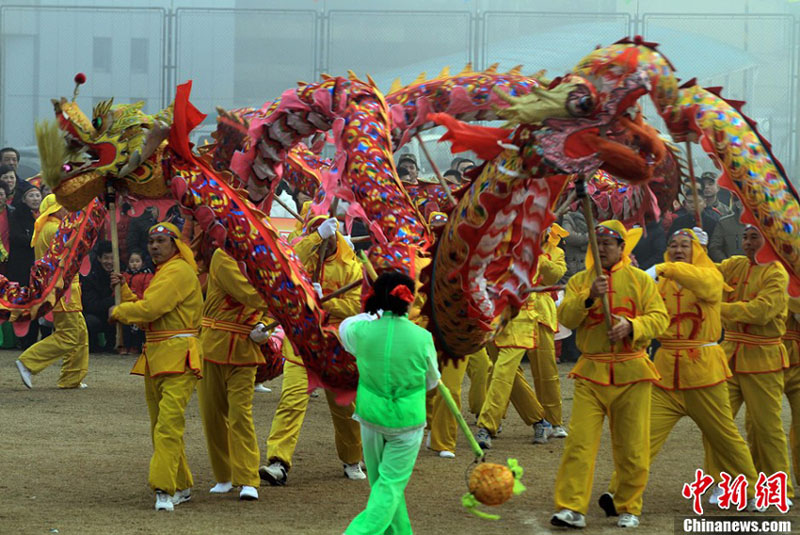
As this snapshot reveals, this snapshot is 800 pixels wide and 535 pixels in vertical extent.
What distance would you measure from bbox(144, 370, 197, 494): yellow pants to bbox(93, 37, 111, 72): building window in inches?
342

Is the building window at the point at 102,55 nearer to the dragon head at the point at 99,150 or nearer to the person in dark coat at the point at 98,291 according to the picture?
the person in dark coat at the point at 98,291

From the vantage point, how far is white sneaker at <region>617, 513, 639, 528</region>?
7.13 metres

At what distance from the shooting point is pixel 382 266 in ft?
21.8

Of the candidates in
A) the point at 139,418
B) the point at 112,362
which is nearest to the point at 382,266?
the point at 139,418

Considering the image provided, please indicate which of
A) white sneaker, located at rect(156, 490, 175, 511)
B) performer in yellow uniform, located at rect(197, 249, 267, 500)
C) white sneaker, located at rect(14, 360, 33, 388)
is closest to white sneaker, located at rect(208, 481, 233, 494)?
performer in yellow uniform, located at rect(197, 249, 267, 500)

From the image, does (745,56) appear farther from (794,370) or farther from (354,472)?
(354,472)

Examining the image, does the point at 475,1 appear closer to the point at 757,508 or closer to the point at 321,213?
the point at 321,213

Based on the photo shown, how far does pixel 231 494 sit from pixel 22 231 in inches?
309

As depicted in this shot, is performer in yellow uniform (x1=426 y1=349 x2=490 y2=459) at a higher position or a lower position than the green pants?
lower

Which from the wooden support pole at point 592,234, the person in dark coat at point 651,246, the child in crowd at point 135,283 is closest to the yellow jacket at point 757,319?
the wooden support pole at point 592,234

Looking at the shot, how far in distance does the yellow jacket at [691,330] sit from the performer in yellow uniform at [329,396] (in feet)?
6.86

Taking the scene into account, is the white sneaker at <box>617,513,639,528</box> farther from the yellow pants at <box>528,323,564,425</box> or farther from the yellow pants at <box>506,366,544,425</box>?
the yellow pants at <box>528,323,564,425</box>

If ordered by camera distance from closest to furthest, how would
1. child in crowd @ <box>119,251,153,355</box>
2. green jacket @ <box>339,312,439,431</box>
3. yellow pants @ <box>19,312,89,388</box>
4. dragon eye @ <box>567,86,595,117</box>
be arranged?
green jacket @ <box>339,312,439,431</box>, dragon eye @ <box>567,86,595,117</box>, yellow pants @ <box>19,312,89,388</box>, child in crowd @ <box>119,251,153,355</box>

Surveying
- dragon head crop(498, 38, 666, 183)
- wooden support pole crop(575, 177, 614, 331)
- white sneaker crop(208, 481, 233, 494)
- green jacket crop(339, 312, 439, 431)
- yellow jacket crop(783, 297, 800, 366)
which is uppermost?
dragon head crop(498, 38, 666, 183)
